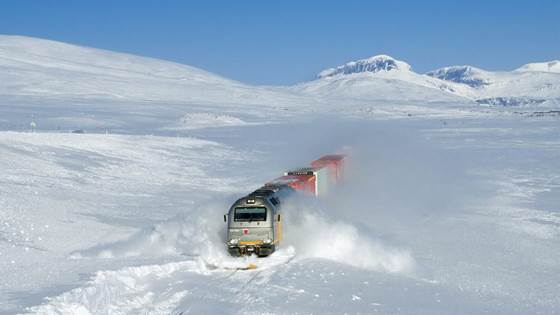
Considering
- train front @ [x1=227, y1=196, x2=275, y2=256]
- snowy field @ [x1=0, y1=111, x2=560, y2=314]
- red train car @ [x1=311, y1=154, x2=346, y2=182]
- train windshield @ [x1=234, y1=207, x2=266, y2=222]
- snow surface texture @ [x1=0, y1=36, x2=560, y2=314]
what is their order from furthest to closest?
red train car @ [x1=311, y1=154, x2=346, y2=182] → train windshield @ [x1=234, y1=207, x2=266, y2=222] → train front @ [x1=227, y1=196, x2=275, y2=256] → snow surface texture @ [x1=0, y1=36, x2=560, y2=314] → snowy field @ [x1=0, y1=111, x2=560, y2=314]

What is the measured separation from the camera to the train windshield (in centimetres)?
2206

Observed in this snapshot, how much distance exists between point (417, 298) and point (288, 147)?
5570 cm

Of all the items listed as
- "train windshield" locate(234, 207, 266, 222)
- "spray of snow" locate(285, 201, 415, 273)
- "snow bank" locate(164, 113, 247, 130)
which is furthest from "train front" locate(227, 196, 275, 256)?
"snow bank" locate(164, 113, 247, 130)

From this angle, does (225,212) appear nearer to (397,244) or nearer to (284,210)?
(284,210)

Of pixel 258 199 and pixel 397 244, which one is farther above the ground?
pixel 258 199

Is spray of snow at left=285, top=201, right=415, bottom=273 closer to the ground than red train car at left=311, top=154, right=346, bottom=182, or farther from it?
closer to the ground

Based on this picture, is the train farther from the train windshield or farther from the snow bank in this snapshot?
the snow bank

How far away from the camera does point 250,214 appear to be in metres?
22.2

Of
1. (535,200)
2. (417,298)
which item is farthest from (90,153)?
(417,298)

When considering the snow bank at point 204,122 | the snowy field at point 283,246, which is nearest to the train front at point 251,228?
the snowy field at point 283,246

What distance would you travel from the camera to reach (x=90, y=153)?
53.9 m

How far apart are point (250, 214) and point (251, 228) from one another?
59cm

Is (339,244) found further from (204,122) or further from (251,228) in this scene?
(204,122)

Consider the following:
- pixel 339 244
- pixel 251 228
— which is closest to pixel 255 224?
pixel 251 228
